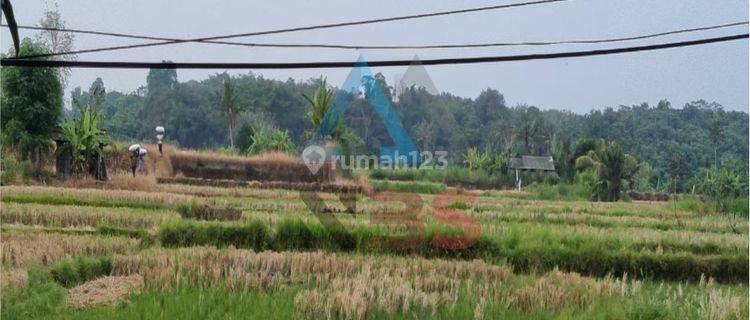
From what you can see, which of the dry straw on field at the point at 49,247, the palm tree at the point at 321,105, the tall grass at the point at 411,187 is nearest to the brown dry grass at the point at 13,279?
the dry straw on field at the point at 49,247

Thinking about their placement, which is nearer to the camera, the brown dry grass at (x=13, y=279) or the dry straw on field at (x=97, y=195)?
the brown dry grass at (x=13, y=279)

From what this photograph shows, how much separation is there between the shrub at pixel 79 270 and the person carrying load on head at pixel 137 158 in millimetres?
16177

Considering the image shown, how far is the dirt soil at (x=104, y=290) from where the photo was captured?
589 centimetres

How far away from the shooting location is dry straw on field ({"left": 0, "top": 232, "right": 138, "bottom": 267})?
301 inches

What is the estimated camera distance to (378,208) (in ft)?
56.3

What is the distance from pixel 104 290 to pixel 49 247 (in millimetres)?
2351

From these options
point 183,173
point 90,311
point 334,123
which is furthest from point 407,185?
point 90,311

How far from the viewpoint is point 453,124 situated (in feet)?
199

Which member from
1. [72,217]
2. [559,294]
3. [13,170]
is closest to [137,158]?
[13,170]

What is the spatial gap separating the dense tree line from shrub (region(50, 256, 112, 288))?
36439 mm

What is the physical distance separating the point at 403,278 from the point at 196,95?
49.3 metres

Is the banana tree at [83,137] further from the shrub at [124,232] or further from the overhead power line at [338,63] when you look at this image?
the overhead power line at [338,63]

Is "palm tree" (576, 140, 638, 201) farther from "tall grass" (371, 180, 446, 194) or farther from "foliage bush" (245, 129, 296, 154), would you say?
"foliage bush" (245, 129, 296, 154)

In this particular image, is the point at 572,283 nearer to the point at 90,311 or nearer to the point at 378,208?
the point at 90,311
